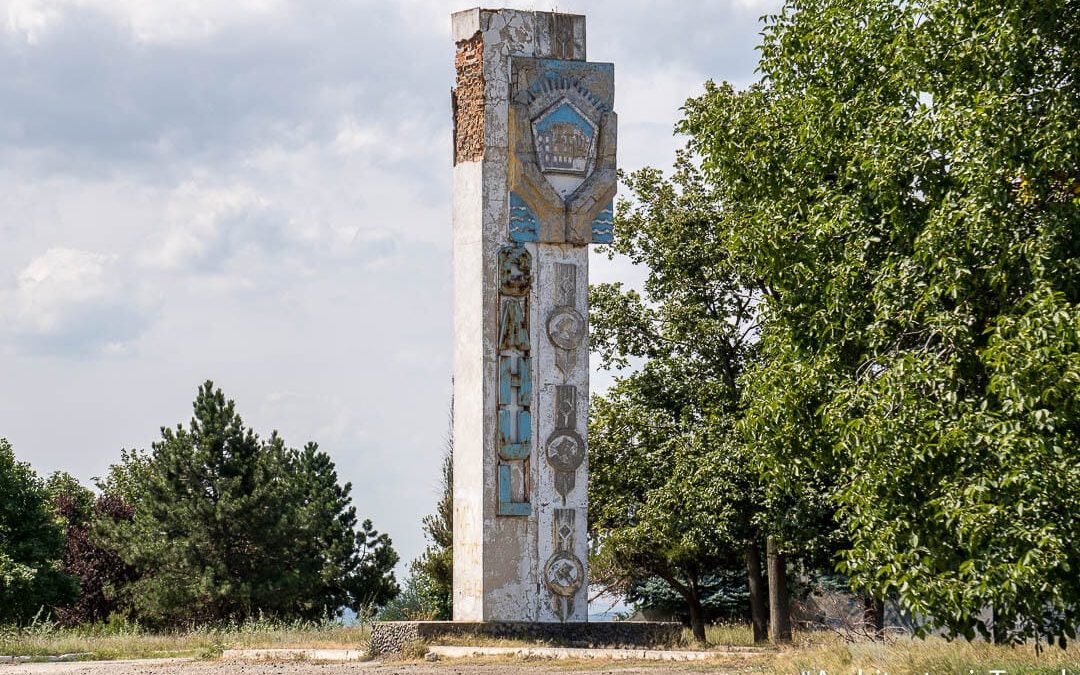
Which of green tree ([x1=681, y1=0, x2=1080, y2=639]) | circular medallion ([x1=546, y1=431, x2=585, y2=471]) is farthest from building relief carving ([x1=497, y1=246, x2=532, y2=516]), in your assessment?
green tree ([x1=681, y1=0, x2=1080, y2=639])

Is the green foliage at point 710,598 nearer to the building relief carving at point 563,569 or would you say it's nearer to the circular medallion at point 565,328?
the building relief carving at point 563,569

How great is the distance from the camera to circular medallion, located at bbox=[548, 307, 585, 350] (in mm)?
21469

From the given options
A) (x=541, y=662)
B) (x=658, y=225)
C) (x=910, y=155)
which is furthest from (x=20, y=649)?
(x=910, y=155)

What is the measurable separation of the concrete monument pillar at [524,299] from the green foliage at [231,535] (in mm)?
14371

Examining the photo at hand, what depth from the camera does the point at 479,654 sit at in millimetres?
18484

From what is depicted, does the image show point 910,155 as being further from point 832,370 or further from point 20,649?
point 20,649

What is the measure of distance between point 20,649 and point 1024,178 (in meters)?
19.1

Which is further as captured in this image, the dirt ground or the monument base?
the monument base

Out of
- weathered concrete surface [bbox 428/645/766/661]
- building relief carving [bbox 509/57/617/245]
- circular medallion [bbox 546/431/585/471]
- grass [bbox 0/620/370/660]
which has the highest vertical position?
building relief carving [bbox 509/57/617/245]

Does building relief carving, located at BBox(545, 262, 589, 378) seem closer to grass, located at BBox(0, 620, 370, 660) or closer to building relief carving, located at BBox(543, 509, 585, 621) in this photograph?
building relief carving, located at BBox(543, 509, 585, 621)

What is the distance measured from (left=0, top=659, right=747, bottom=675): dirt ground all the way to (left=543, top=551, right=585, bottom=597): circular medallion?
3251 mm

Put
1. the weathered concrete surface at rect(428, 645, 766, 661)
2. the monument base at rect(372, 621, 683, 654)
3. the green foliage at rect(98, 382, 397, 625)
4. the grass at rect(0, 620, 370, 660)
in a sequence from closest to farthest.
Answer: the weathered concrete surface at rect(428, 645, 766, 661) < the monument base at rect(372, 621, 683, 654) < the grass at rect(0, 620, 370, 660) < the green foliage at rect(98, 382, 397, 625)

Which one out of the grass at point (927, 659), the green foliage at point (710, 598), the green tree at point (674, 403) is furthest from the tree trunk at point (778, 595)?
the grass at point (927, 659)

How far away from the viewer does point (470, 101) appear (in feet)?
72.2
